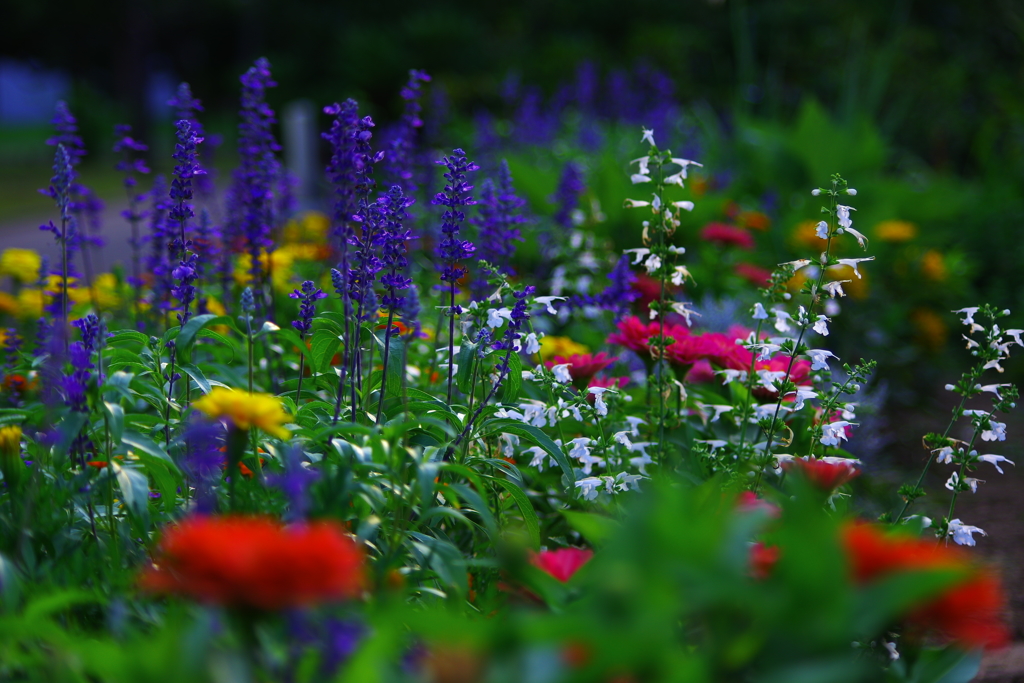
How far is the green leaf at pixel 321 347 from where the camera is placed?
1.98m

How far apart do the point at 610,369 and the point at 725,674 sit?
1.81 m

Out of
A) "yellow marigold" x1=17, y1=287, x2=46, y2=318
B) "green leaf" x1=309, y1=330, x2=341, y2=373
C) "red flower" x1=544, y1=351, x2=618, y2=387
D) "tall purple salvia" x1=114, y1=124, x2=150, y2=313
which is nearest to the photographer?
"green leaf" x1=309, y1=330, x2=341, y2=373

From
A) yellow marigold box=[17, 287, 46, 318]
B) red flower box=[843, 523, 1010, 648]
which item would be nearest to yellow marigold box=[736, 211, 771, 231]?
yellow marigold box=[17, 287, 46, 318]

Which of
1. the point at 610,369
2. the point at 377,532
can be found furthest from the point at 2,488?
the point at 610,369

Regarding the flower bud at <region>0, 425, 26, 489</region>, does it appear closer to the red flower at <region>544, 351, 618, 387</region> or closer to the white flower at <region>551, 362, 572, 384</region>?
the white flower at <region>551, 362, 572, 384</region>

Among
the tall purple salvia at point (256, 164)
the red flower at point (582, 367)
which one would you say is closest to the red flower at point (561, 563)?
the red flower at point (582, 367)

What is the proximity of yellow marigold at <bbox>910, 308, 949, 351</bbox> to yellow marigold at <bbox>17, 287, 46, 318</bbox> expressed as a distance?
14.3 ft

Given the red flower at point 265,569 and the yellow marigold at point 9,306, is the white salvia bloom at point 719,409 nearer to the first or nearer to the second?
the red flower at point 265,569

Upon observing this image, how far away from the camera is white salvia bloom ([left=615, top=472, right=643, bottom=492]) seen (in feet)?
5.79

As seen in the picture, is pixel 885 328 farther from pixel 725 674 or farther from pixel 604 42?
pixel 604 42

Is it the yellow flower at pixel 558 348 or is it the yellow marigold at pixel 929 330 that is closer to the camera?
the yellow flower at pixel 558 348

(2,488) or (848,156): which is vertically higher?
(848,156)

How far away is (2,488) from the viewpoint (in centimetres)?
167

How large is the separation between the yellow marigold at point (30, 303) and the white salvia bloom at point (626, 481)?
2.44 meters
